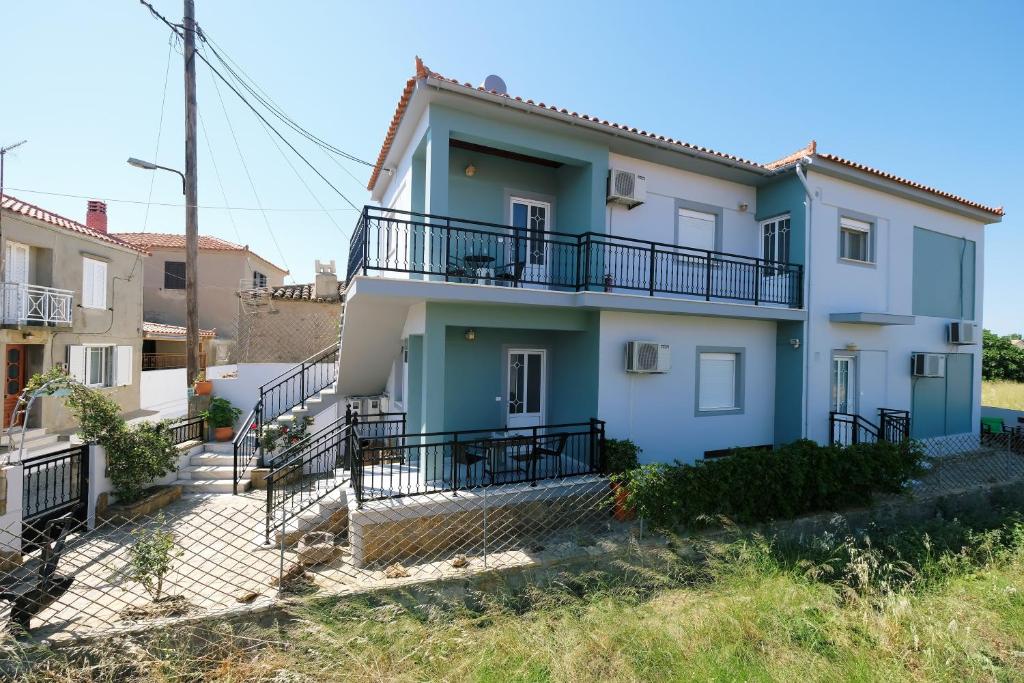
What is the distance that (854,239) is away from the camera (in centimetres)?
1105

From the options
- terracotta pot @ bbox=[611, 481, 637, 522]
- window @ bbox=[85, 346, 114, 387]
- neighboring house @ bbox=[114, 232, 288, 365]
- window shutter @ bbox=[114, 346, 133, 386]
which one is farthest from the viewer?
neighboring house @ bbox=[114, 232, 288, 365]

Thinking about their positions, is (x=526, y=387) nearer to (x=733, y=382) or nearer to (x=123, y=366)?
(x=733, y=382)

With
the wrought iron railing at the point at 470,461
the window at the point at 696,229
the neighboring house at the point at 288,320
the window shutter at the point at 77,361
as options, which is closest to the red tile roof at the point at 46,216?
the window shutter at the point at 77,361

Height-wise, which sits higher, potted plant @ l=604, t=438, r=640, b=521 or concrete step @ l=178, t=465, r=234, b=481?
potted plant @ l=604, t=438, r=640, b=521

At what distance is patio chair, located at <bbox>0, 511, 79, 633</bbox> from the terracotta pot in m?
6.33

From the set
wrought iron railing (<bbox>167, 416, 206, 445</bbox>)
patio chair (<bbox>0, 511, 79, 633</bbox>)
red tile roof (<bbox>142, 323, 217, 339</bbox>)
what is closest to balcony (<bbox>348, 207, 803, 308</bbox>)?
patio chair (<bbox>0, 511, 79, 633</bbox>)

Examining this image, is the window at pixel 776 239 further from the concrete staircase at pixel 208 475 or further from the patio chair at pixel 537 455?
the concrete staircase at pixel 208 475

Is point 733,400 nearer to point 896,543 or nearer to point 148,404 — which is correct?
point 896,543

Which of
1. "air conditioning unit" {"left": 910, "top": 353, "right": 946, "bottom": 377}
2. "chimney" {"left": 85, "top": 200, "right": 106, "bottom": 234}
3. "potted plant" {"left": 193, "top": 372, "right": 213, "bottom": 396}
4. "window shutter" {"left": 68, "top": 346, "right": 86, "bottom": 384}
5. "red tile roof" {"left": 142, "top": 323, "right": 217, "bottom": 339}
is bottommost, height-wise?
"potted plant" {"left": 193, "top": 372, "right": 213, "bottom": 396}

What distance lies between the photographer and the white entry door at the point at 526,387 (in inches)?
360

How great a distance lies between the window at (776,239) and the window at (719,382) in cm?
261

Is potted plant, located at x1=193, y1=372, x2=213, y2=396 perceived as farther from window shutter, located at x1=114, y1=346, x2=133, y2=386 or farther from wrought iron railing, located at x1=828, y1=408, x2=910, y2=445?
wrought iron railing, located at x1=828, y1=408, x2=910, y2=445

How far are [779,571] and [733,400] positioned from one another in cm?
481

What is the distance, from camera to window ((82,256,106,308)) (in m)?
15.0
